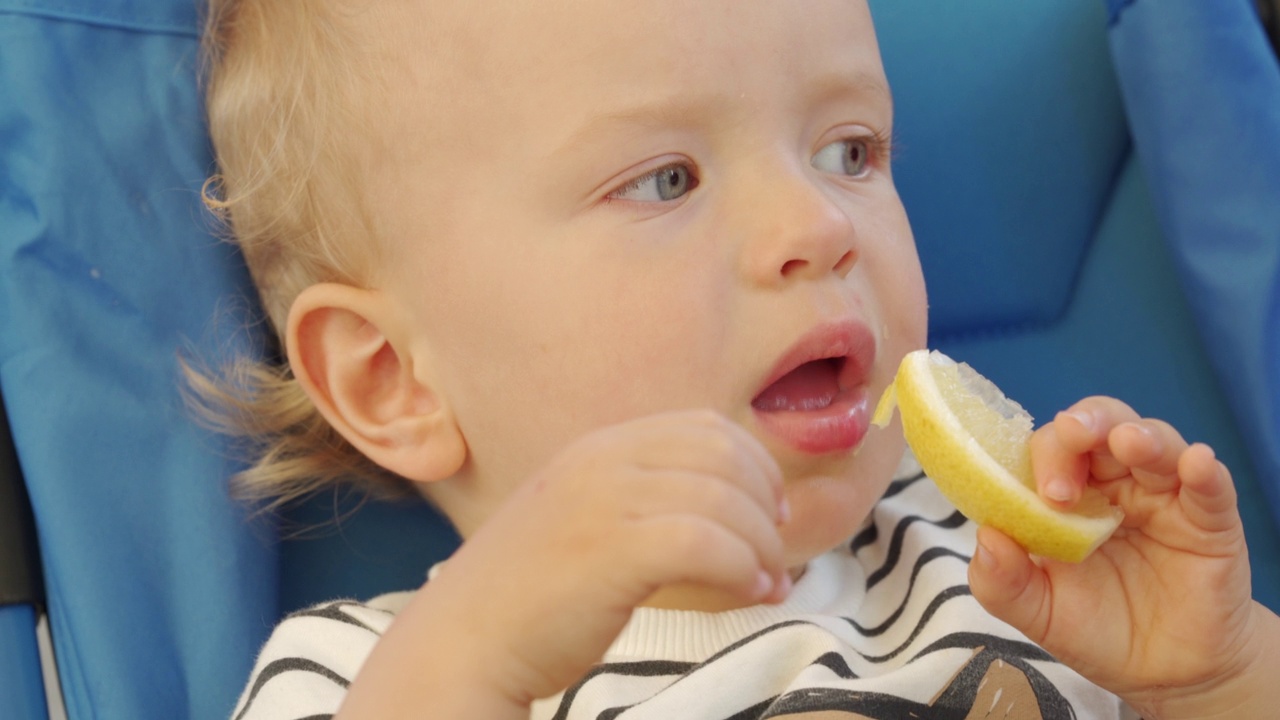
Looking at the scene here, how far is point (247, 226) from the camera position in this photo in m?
1.53

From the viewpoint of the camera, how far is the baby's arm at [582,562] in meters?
0.87

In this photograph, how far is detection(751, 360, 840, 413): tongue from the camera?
1.22 metres

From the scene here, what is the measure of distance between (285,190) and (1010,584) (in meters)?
0.91

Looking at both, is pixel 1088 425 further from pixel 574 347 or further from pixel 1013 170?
pixel 1013 170

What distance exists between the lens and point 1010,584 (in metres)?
1.13

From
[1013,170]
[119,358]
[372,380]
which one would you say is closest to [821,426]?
[372,380]

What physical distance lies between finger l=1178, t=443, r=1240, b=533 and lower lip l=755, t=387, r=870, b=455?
299 mm

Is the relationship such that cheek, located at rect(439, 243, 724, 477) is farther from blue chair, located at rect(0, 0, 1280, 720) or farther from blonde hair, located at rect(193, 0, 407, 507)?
blue chair, located at rect(0, 0, 1280, 720)

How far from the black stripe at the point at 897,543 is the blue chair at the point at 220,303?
0.28 meters

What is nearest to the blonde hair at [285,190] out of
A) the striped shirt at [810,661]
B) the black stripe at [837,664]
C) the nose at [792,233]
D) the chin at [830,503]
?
the striped shirt at [810,661]

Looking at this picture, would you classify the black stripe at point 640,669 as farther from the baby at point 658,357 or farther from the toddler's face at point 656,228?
the toddler's face at point 656,228

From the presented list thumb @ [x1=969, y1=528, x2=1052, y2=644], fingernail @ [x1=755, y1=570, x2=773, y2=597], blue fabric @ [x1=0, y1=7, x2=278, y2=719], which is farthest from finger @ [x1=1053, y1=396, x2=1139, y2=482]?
blue fabric @ [x1=0, y1=7, x2=278, y2=719]

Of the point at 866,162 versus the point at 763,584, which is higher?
the point at 866,162

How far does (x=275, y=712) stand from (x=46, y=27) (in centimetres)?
87
